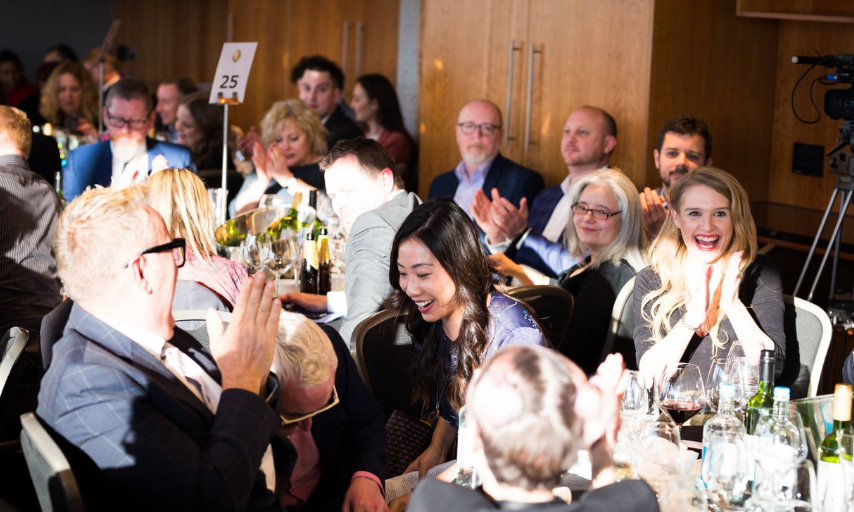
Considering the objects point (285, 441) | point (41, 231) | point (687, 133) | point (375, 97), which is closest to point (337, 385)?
point (285, 441)

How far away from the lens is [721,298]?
9.16ft

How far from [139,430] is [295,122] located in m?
3.96

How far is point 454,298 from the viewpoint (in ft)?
7.94

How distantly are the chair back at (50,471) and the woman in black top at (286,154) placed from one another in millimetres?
3496

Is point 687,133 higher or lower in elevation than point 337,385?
higher

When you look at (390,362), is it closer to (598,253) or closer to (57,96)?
(598,253)

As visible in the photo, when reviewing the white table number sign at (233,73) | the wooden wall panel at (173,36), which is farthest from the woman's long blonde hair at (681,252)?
the wooden wall panel at (173,36)

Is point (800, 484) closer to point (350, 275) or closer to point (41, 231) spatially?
point (350, 275)

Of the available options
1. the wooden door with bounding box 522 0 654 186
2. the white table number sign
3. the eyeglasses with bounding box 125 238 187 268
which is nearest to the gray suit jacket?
the eyeglasses with bounding box 125 238 187 268

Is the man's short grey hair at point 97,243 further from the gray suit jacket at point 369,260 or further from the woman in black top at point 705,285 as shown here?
the woman in black top at point 705,285

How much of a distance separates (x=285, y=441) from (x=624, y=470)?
67 cm

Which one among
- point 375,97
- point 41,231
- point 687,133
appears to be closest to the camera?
point 41,231

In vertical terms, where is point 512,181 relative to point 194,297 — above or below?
above

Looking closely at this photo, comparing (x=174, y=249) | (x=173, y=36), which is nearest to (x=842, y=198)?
(x=174, y=249)
